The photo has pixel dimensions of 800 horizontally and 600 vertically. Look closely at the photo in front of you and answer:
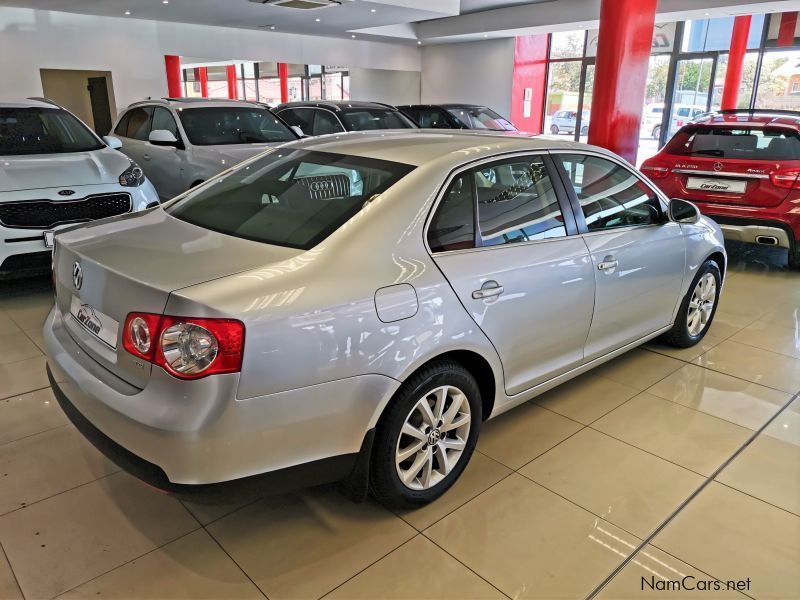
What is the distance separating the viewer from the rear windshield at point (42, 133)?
197 inches

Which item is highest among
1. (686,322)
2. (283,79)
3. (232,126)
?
(283,79)

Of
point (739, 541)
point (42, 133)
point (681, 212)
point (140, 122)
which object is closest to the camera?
point (739, 541)

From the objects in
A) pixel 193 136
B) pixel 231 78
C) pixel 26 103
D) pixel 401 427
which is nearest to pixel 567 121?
pixel 193 136

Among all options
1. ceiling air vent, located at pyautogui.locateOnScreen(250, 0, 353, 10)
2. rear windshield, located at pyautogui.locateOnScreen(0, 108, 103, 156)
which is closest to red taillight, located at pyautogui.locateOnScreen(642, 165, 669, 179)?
rear windshield, located at pyautogui.locateOnScreen(0, 108, 103, 156)

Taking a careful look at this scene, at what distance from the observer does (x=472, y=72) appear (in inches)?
675

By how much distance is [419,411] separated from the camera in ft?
7.25

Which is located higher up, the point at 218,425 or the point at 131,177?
the point at 131,177

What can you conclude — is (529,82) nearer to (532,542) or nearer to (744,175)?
(744,175)

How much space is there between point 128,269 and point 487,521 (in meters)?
1.56

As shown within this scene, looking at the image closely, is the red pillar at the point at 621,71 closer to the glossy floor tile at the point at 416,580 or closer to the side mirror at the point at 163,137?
the side mirror at the point at 163,137

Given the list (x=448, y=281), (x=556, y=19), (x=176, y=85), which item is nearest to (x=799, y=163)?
(x=448, y=281)

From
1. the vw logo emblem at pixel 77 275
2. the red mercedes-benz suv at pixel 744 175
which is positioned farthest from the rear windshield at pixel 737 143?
→ the vw logo emblem at pixel 77 275

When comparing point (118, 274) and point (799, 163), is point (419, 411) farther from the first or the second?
point (799, 163)

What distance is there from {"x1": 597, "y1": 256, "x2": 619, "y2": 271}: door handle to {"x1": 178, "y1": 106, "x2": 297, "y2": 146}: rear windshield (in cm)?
487
